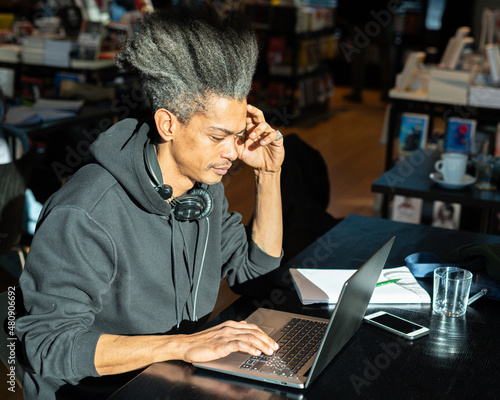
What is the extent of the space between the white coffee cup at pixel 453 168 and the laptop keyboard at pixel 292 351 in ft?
4.71

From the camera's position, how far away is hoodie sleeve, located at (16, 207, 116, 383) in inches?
43.7

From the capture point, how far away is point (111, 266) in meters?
1.25

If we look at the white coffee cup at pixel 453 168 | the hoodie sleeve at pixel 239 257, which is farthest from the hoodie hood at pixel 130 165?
the white coffee cup at pixel 453 168

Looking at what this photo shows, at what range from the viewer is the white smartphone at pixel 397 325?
126 cm

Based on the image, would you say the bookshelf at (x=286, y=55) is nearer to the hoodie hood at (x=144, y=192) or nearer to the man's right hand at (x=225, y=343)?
the hoodie hood at (x=144, y=192)

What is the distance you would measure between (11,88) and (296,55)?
2.89 meters

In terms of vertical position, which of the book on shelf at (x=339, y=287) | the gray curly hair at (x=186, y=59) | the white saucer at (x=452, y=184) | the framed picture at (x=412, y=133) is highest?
the gray curly hair at (x=186, y=59)

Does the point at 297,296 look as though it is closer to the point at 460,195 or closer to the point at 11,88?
the point at 460,195

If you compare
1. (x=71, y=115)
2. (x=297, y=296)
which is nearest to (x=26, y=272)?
(x=297, y=296)

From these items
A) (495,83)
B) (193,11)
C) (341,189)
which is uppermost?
(193,11)

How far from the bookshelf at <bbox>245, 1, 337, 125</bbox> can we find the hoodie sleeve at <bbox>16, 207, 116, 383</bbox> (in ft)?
16.8

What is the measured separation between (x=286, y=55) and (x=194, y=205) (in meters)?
5.33

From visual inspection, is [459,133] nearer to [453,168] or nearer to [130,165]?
[453,168]

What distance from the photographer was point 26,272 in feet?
3.84
